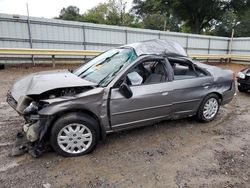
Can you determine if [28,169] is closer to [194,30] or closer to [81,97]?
[81,97]

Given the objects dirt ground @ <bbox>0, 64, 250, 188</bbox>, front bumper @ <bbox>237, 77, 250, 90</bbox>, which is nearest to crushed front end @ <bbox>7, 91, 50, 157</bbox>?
dirt ground @ <bbox>0, 64, 250, 188</bbox>

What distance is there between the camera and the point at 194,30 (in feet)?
97.7

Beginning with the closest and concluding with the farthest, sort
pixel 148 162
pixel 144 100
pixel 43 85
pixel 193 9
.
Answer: pixel 148 162
pixel 43 85
pixel 144 100
pixel 193 9

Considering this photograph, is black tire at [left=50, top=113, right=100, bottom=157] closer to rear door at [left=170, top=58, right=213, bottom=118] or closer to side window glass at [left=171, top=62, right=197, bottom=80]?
rear door at [left=170, top=58, right=213, bottom=118]

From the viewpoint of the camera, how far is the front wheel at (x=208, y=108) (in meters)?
4.69

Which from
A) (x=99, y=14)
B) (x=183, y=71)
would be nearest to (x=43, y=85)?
(x=183, y=71)

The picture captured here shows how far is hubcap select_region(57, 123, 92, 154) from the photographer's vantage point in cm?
325

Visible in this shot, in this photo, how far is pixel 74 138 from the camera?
10.8ft

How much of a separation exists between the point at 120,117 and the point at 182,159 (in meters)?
1.17

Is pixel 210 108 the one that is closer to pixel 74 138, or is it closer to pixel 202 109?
pixel 202 109

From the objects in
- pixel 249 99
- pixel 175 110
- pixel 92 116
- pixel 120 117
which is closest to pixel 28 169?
pixel 92 116

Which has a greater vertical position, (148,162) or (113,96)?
(113,96)

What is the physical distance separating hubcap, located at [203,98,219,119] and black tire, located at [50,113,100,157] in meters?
2.57

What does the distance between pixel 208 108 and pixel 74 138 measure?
301 centimetres
